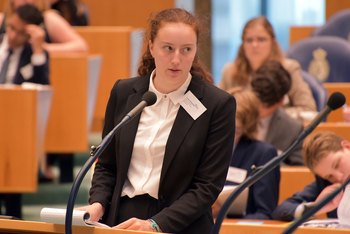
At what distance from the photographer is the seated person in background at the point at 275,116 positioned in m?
2.89

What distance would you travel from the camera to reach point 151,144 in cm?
150

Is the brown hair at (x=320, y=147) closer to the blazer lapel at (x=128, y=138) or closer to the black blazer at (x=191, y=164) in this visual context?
the black blazer at (x=191, y=164)

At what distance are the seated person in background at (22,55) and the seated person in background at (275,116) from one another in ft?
4.76

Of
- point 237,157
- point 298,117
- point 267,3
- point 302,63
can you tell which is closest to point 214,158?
point 237,157

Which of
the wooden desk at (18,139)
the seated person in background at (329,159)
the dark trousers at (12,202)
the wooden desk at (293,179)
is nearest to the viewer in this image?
the seated person in background at (329,159)

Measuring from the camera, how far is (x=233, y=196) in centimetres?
112

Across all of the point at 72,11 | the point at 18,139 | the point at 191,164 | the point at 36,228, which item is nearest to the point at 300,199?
the point at 191,164

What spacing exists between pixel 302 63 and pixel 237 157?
2.30 metres

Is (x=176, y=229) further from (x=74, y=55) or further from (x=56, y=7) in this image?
(x=56, y=7)

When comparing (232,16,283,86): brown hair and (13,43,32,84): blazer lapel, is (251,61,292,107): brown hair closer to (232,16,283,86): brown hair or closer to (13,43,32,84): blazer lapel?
(232,16,283,86): brown hair

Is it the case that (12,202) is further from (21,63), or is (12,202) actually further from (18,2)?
(18,2)

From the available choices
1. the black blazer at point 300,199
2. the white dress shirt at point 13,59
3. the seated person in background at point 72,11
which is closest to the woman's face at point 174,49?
the black blazer at point 300,199

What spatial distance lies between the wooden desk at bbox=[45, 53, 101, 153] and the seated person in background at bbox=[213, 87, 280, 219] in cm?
150

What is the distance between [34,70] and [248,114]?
Answer: 1.67 metres
